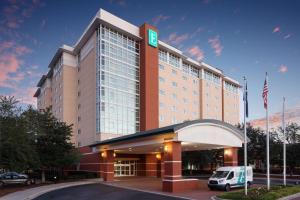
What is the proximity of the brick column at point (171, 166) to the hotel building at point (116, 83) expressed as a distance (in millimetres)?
16913

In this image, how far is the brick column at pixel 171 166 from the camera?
29.8 m

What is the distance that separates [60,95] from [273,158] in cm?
4588

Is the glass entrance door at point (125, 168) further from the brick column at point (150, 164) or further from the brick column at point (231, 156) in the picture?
the brick column at point (231, 156)

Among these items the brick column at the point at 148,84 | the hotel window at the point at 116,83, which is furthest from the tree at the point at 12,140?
the brick column at the point at 148,84

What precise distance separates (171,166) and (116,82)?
31776 millimetres

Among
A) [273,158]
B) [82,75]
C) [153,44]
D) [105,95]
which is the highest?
[153,44]

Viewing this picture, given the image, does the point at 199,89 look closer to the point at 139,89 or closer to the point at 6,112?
the point at 139,89

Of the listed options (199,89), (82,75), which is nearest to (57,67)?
(82,75)

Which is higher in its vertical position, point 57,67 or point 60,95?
point 57,67

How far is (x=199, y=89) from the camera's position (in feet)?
286

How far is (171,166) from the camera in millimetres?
30047

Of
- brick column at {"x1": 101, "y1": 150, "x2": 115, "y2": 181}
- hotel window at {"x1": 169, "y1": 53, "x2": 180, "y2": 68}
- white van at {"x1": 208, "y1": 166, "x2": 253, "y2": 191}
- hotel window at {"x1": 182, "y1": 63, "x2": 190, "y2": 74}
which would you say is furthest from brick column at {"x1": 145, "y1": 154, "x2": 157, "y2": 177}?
hotel window at {"x1": 182, "y1": 63, "x2": 190, "y2": 74}

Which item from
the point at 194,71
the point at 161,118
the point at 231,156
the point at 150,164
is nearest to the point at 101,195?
the point at 231,156

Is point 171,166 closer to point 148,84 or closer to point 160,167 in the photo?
point 160,167
